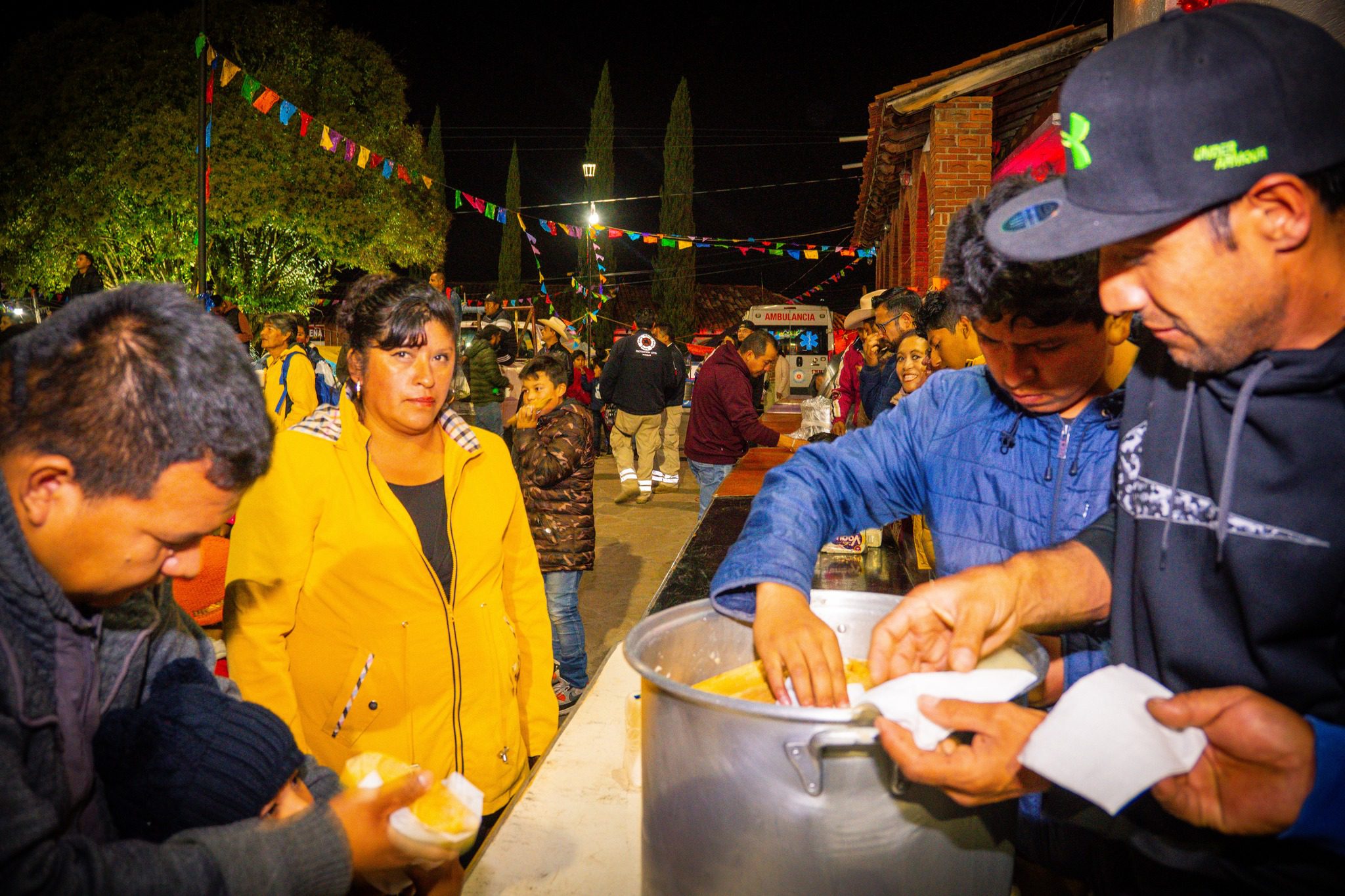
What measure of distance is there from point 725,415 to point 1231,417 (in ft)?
22.5

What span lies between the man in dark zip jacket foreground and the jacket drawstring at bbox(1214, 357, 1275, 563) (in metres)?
1.22

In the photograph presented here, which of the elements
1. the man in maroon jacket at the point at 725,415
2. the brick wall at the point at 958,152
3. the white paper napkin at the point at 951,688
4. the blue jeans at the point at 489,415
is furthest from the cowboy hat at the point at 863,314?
the white paper napkin at the point at 951,688

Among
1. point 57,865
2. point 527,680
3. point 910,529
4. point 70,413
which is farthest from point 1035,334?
point 910,529

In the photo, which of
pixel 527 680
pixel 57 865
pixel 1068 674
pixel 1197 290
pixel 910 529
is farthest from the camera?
pixel 910 529

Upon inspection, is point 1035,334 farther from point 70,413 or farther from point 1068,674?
point 70,413

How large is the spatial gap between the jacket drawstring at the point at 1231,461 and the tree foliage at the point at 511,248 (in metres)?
44.9

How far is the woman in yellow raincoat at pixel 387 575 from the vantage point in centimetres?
218

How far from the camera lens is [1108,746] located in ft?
3.08

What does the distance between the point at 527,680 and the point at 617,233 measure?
1441 cm

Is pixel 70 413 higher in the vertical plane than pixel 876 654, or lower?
higher

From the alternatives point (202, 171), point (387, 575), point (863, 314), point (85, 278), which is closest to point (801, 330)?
point (863, 314)

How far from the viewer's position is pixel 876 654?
1.32m

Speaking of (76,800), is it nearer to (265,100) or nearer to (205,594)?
(205,594)

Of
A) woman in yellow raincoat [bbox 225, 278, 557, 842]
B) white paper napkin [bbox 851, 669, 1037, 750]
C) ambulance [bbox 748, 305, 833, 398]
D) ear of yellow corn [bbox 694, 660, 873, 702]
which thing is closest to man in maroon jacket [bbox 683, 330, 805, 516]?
woman in yellow raincoat [bbox 225, 278, 557, 842]
